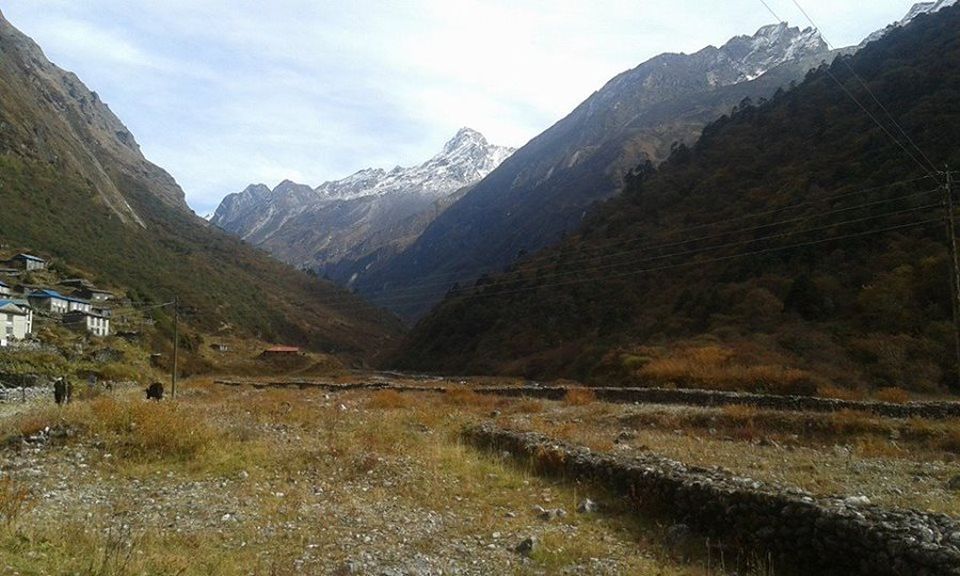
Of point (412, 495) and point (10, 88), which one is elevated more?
point (10, 88)

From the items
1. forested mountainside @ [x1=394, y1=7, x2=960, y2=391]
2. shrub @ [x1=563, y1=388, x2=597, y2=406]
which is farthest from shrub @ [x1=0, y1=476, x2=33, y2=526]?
forested mountainside @ [x1=394, y1=7, x2=960, y2=391]

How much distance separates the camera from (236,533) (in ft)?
30.1

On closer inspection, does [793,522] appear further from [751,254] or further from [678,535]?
[751,254]

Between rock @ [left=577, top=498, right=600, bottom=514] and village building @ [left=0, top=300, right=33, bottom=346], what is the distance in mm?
63758

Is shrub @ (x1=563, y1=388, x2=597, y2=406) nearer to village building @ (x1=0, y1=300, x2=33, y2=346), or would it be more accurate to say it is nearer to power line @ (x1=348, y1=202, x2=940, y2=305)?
power line @ (x1=348, y1=202, x2=940, y2=305)

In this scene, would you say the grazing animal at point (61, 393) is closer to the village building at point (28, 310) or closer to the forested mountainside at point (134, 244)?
the village building at point (28, 310)

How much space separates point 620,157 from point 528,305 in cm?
10010

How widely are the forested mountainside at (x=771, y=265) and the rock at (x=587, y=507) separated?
21.1m

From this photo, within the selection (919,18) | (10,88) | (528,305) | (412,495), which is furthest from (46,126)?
(919,18)

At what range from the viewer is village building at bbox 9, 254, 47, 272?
272 feet

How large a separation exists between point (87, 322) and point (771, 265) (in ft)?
250

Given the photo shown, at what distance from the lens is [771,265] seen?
50.8 m


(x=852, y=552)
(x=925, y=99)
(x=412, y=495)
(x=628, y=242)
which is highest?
(x=925, y=99)

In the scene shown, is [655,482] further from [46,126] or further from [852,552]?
[46,126]
